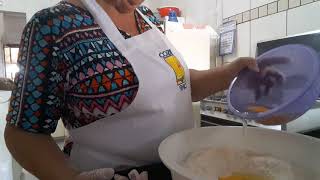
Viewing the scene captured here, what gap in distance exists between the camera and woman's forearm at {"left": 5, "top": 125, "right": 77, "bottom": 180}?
1.36ft

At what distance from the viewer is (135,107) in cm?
46

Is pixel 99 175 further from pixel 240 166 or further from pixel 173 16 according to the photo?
pixel 173 16

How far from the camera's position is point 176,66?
555mm

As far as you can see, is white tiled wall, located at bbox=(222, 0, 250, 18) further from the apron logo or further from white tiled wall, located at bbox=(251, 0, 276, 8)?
the apron logo

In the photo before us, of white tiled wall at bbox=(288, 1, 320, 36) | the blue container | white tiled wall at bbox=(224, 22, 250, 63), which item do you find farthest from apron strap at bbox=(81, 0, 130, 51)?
the blue container

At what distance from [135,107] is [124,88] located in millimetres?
35

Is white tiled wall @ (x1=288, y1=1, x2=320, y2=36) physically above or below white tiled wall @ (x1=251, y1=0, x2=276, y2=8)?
below

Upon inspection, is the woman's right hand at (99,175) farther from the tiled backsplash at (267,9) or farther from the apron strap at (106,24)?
the tiled backsplash at (267,9)

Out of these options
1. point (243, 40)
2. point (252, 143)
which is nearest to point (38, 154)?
point (252, 143)

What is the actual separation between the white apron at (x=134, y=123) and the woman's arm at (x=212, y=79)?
0.42ft

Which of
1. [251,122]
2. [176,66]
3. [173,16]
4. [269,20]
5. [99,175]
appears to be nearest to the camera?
[99,175]

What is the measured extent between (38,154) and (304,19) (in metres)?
1.25

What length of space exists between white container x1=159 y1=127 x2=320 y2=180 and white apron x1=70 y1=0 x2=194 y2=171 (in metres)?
0.04

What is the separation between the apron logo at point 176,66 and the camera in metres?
0.54
